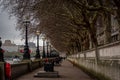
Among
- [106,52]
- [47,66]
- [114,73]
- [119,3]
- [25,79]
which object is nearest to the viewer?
[119,3]

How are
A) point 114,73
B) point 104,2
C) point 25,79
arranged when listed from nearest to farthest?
point 114,73 < point 104,2 < point 25,79

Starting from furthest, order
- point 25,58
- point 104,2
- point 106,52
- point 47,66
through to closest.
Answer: point 25,58
point 47,66
point 106,52
point 104,2

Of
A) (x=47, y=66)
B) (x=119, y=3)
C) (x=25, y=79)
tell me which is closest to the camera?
(x=119, y=3)

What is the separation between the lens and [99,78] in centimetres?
2673

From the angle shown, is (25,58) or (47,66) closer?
(47,66)

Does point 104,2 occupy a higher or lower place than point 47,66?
higher

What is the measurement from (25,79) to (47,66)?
185 inches

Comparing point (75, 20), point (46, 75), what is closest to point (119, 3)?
point (46, 75)

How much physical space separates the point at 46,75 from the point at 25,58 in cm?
1366

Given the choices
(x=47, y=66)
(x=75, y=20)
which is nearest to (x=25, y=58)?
(x=75, y=20)

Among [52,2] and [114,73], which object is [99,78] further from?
[52,2]

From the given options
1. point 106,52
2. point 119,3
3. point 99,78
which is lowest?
→ point 99,78

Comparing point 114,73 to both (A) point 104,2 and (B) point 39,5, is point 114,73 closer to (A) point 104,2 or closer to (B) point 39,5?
(A) point 104,2

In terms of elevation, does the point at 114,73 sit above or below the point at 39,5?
below
